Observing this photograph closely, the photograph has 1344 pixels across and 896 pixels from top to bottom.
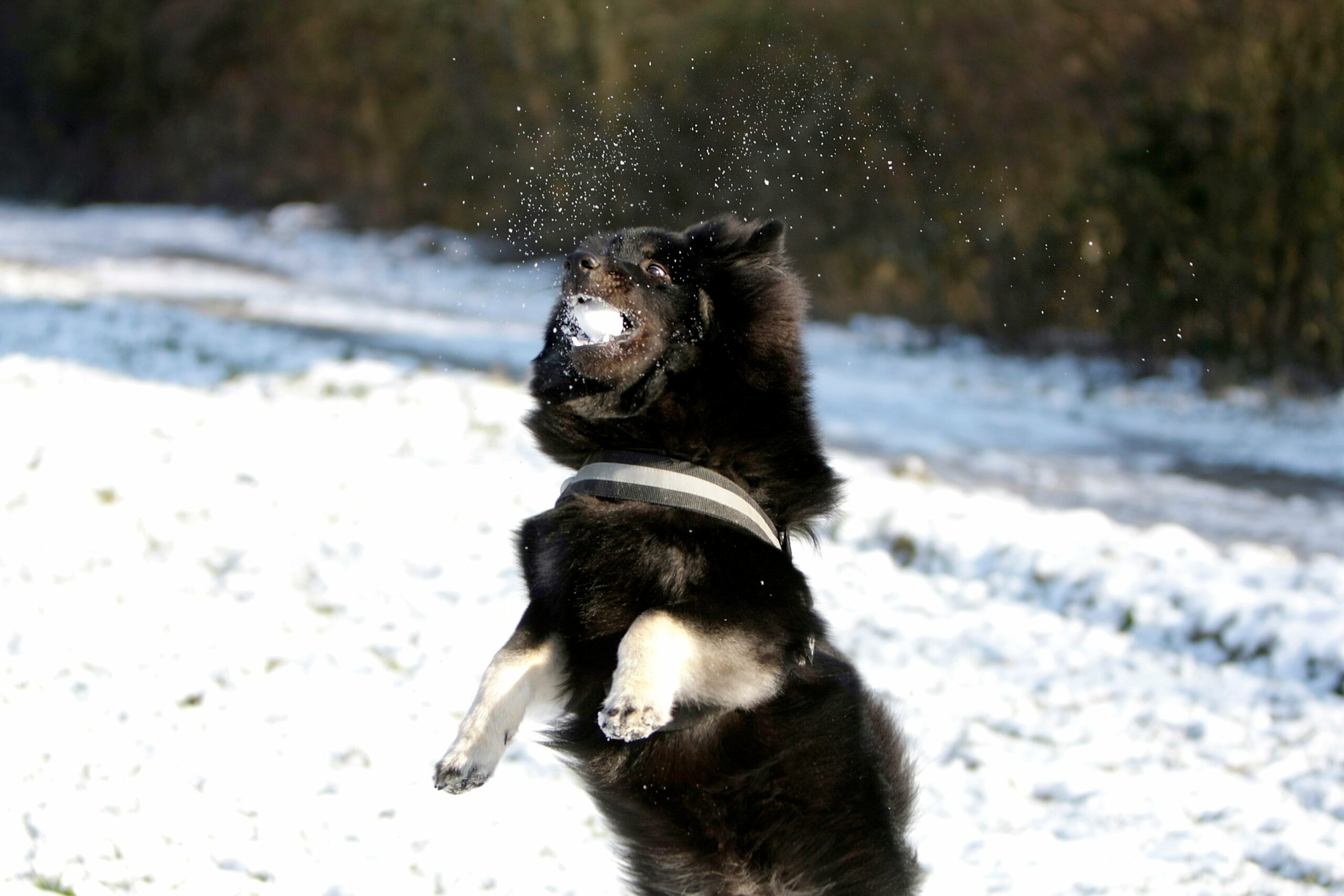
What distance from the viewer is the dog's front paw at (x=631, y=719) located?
2459 millimetres

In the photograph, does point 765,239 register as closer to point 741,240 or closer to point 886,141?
point 741,240

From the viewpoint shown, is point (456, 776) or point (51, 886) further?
point (51, 886)

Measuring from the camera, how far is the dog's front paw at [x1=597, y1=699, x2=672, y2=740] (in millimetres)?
2459

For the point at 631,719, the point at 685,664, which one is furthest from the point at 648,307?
the point at 631,719

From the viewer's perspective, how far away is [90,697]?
4188 millimetres

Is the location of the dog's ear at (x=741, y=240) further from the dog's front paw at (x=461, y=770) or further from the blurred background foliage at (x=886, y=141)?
the blurred background foliage at (x=886, y=141)

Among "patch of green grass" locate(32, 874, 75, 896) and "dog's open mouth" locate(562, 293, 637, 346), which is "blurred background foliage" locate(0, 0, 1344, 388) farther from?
"patch of green grass" locate(32, 874, 75, 896)

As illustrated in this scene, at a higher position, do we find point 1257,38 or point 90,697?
point 1257,38

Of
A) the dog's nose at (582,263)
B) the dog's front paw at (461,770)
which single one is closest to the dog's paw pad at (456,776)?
the dog's front paw at (461,770)

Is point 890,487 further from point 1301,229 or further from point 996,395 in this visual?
point 1301,229

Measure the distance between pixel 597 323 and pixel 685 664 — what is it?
0.82 metres

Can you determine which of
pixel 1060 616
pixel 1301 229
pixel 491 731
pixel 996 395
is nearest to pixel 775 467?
pixel 491 731

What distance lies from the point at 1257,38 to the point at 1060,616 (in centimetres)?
794

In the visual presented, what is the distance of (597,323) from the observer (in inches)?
111
